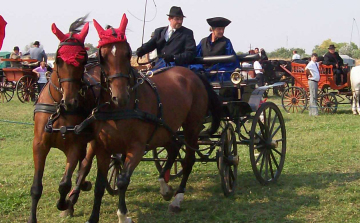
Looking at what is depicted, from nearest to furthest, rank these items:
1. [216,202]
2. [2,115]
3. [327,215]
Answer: [327,215] < [216,202] < [2,115]

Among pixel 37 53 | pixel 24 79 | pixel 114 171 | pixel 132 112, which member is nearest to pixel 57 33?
pixel 132 112

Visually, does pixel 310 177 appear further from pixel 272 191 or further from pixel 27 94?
pixel 27 94

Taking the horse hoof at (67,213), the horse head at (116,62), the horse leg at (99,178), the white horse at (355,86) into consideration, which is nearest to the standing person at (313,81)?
the white horse at (355,86)

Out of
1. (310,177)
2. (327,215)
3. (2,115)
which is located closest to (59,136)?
(327,215)

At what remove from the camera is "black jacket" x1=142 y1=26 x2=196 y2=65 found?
21.3 feet

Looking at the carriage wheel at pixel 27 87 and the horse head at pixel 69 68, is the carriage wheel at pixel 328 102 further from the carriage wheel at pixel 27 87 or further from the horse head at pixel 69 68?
the horse head at pixel 69 68

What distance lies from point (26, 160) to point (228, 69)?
378 centimetres

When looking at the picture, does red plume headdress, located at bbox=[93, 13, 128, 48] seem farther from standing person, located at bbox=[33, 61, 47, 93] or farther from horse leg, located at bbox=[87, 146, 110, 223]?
standing person, located at bbox=[33, 61, 47, 93]

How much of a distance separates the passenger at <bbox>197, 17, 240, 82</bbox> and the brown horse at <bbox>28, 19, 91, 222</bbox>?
7.99 feet

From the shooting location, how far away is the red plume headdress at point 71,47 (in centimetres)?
446

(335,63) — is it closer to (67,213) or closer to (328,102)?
(328,102)

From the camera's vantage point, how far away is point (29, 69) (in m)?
18.6

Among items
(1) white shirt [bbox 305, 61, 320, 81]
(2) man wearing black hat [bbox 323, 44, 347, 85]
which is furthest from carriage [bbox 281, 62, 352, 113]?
(1) white shirt [bbox 305, 61, 320, 81]

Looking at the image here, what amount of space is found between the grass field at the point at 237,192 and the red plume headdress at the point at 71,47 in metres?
1.72
